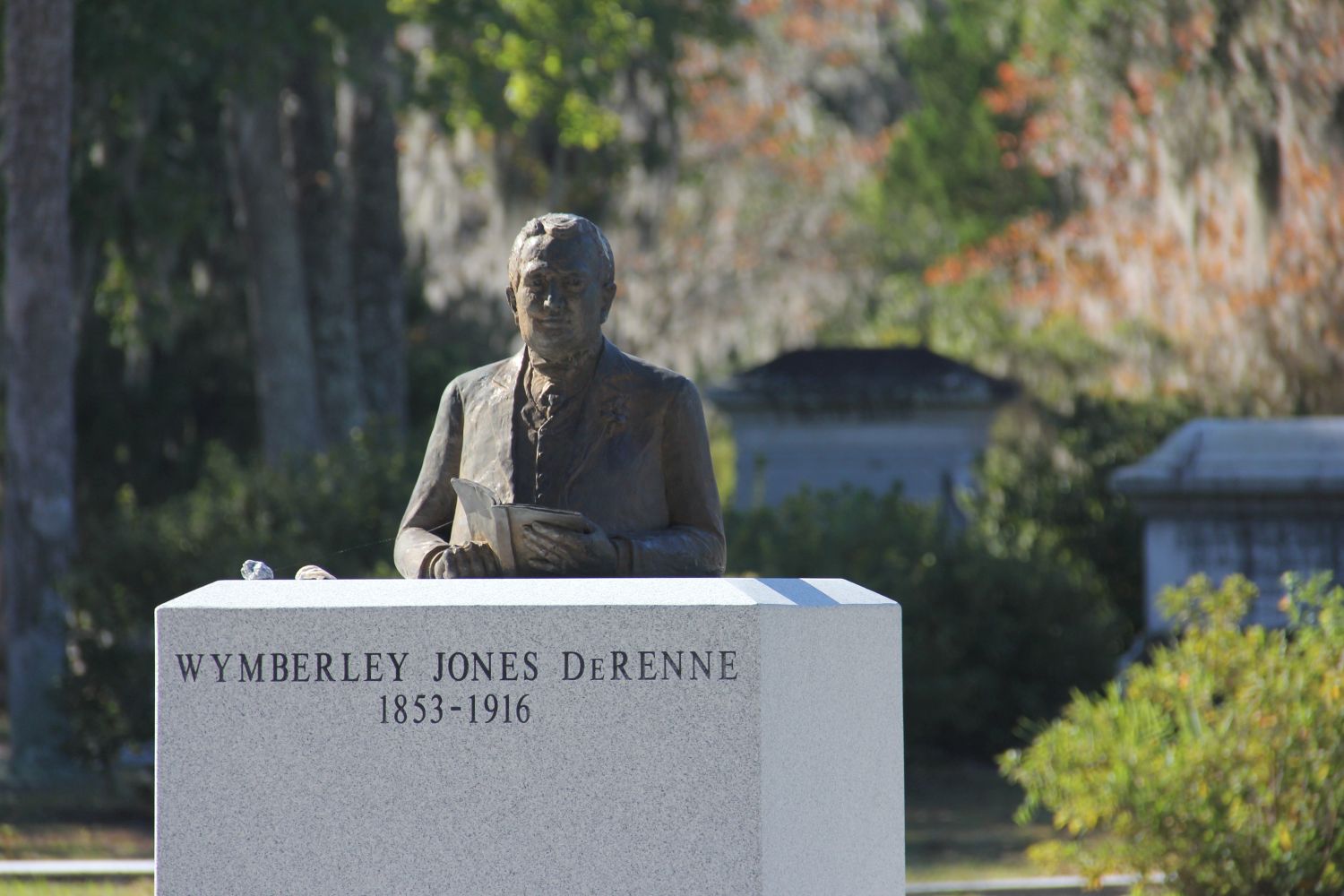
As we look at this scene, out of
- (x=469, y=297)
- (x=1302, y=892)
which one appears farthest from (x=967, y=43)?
(x=1302, y=892)

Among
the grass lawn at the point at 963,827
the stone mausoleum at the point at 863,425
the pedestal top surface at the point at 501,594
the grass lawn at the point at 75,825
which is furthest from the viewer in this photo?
the stone mausoleum at the point at 863,425

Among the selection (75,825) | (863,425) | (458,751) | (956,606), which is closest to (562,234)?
(458,751)

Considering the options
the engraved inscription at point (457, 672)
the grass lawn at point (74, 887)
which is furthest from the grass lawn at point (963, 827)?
the engraved inscription at point (457, 672)

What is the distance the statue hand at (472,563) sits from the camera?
5512 millimetres

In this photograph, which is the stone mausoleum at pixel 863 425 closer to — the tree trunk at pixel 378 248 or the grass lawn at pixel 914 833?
the tree trunk at pixel 378 248

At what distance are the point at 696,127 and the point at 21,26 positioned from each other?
18.2 m

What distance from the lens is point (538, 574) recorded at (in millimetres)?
5500

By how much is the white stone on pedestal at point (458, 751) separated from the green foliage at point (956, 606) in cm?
701

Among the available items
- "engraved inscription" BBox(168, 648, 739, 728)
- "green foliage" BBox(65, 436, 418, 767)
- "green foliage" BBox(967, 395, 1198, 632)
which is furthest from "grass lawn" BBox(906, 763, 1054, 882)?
"engraved inscription" BBox(168, 648, 739, 728)

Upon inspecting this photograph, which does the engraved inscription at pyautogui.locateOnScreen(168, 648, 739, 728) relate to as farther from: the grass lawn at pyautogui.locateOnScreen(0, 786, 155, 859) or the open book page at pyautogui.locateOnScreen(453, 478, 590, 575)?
the grass lawn at pyautogui.locateOnScreen(0, 786, 155, 859)

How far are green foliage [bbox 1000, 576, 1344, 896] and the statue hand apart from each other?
336 centimetres

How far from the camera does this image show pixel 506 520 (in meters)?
5.39

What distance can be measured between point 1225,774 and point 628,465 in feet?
11.1

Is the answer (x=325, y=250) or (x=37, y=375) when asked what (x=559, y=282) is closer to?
(x=37, y=375)
